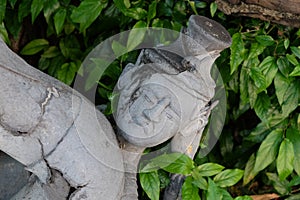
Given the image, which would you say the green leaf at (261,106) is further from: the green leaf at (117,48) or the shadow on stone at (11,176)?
the shadow on stone at (11,176)

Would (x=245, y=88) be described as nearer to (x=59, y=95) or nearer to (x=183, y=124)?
(x=183, y=124)

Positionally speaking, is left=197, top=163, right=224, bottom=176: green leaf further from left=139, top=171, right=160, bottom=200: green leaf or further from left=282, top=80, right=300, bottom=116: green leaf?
left=282, top=80, right=300, bottom=116: green leaf

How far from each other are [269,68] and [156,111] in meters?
0.59

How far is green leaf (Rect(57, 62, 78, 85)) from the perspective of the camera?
1675mm

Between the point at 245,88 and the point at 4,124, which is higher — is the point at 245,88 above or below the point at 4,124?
below

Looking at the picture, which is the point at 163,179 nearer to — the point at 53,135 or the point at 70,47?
the point at 53,135

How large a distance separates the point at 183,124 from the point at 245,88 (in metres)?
0.51

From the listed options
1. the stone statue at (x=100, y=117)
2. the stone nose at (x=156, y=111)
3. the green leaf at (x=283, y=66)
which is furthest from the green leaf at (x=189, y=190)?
the green leaf at (x=283, y=66)

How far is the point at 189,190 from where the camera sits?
1.24 m

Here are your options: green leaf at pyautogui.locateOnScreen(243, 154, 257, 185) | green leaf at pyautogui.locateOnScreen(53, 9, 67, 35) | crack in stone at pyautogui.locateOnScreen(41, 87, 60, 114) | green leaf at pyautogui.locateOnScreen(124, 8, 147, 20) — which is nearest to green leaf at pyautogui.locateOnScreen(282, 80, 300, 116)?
green leaf at pyautogui.locateOnScreen(243, 154, 257, 185)

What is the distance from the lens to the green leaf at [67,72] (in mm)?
1675

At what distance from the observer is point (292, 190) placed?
6.15 ft

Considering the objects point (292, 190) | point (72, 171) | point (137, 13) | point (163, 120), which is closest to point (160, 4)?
point (137, 13)

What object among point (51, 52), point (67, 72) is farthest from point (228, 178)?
point (51, 52)
